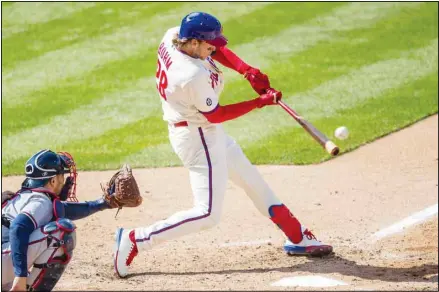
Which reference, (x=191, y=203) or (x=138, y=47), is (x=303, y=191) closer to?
(x=191, y=203)

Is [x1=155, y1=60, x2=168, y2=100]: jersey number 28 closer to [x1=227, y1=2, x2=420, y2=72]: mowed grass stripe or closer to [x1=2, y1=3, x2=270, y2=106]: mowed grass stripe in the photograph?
[x1=2, y1=3, x2=270, y2=106]: mowed grass stripe

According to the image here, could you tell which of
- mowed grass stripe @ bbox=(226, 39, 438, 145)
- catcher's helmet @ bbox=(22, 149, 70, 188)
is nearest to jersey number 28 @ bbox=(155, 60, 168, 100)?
catcher's helmet @ bbox=(22, 149, 70, 188)

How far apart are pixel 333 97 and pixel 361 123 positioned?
83cm

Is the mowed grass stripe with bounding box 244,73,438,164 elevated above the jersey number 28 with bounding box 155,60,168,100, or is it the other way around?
the jersey number 28 with bounding box 155,60,168,100

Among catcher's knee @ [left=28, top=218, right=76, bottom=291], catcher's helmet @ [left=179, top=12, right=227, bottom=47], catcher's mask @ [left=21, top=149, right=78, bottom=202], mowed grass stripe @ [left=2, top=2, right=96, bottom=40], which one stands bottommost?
mowed grass stripe @ [left=2, top=2, right=96, bottom=40]

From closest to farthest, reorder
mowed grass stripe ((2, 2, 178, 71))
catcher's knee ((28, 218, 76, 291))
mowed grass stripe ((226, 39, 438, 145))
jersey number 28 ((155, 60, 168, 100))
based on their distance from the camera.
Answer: catcher's knee ((28, 218, 76, 291))
jersey number 28 ((155, 60, 168, 100))
mowed grass stripe ((226, 39, 438, 145))
mowed grass stripe ((2, 2, 178, 71))

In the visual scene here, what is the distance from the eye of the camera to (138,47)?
1234 cm

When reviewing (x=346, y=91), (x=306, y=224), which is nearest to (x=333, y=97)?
(x=346, y=91)

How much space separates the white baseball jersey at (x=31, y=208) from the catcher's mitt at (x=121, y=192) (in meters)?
0.50

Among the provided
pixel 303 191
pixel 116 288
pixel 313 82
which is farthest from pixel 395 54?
pixel 116 288

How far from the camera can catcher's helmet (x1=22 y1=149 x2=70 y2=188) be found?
560cm

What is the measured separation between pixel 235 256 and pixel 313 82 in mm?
4787

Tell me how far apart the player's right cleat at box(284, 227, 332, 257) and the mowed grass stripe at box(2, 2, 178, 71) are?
19.7 feet

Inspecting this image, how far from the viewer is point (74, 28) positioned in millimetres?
13062
